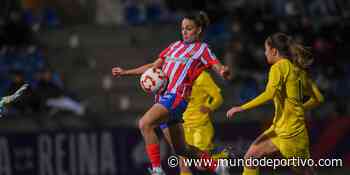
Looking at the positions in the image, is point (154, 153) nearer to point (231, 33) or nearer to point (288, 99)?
point (288, 99)

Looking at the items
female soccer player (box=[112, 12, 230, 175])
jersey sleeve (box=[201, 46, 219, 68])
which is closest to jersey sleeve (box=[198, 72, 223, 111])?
female soccer player (box=[112, 12, 230, 175])

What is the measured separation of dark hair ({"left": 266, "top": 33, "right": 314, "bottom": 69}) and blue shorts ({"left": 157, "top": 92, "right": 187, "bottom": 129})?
1.32m

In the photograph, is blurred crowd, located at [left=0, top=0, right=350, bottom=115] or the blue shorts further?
blurred crowd, located at [left=0, top=0, right=350, bottom=115]

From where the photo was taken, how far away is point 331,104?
20.0 meters

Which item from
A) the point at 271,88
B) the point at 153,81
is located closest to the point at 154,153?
the point at 153,81

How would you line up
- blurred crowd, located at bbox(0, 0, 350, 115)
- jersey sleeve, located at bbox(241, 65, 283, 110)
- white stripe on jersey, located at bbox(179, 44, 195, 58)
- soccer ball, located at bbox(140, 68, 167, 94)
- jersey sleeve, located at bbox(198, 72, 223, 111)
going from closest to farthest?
jersey sleeve, located at bbox(241, 65, 283, 110) < soccer ball, located at bbox(140, 68, 167, 94) < white stripe on jersey, located at bbox(179, 44, 195, 58) < jersey sleeve, located at bbox(198, 72, 223, 111) < blurred crowd, located at bbox(0, 0, 350, 115)

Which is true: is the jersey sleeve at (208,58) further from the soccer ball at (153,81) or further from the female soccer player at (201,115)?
the female soccer player at (201,115)

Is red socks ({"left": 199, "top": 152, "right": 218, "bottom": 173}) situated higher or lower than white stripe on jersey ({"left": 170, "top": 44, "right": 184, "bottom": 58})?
lower

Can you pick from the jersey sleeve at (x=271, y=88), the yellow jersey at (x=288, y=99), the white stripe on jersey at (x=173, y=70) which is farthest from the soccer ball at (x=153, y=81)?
the yellow jersey at (x=288, y=99)

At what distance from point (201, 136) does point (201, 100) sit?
2.12 feet

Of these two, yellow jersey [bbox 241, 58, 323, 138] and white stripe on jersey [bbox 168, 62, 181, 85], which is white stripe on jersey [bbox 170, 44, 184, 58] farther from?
yellow jersey [bbox 241, 58, 323, 138]

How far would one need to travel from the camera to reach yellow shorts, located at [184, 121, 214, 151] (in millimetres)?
12820

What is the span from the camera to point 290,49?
36.1 feet

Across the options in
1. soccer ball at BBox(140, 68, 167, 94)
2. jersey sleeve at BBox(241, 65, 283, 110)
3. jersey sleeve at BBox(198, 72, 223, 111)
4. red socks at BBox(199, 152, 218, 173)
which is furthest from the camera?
jersey sleeve at BBox(198, 72, 223, 111)
